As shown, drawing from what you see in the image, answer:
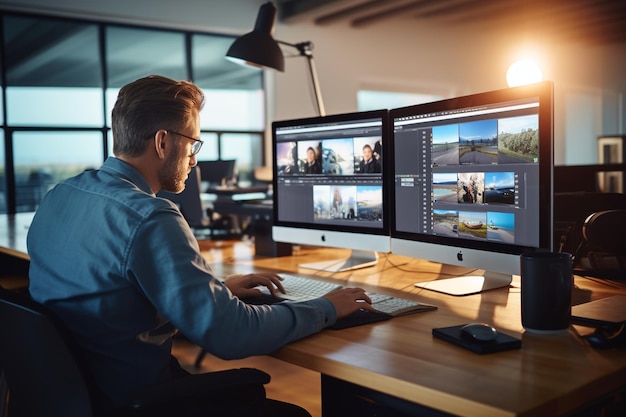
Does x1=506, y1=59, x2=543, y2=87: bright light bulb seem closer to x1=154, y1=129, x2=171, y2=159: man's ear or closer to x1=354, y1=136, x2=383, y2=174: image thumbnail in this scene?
x1=354, y1=136, x2=383, y2=174: image thumbnail

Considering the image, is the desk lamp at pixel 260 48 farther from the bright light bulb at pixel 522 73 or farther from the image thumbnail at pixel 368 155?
the bright light bulb at pixel 522 73

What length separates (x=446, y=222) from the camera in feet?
5.70

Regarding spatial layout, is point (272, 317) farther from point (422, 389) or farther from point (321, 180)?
point (321, 180)

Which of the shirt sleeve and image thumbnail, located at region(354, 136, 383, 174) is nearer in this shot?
the shirt sleeve

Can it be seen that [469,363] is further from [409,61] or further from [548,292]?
[409,61]

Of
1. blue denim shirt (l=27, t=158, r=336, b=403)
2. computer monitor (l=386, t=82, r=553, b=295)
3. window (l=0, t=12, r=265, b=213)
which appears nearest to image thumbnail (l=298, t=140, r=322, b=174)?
computer monitor (l=386, t=82, r=553, b=295)

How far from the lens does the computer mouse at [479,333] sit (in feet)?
3.81

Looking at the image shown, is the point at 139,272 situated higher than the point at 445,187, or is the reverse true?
the point at 445,187

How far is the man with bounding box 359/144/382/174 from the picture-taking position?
1946 mm

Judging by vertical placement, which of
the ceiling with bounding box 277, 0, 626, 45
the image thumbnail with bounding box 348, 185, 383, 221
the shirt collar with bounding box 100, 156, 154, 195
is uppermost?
the ceiling with bounding box 277, 0, 626, 45

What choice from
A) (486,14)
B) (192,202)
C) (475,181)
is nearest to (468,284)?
(475,181)

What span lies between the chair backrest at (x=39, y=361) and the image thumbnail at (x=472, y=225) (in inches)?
39.2

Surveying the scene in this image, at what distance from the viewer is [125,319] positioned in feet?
3.89

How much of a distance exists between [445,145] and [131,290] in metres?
0.92
